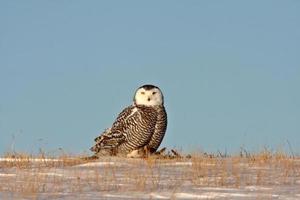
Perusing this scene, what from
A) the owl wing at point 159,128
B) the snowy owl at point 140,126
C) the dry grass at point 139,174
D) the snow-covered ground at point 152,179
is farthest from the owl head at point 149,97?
the snow-covered ground at point 152,179

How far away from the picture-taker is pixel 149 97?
1433 cm

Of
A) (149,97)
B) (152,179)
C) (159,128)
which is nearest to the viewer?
(152,179)

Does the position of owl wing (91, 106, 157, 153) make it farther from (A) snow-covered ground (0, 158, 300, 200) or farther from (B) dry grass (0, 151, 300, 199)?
(A) snow-covered ground (0, 158, 300, 200)

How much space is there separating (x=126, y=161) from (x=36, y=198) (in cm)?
459

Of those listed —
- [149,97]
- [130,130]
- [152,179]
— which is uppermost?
[149,97]

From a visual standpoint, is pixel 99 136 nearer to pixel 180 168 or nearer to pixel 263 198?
pixel 180 168

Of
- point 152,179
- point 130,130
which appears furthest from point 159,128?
point 152,179

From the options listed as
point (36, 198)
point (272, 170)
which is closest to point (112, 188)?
point (36, 198)

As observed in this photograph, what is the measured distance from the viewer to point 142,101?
14.3 meters

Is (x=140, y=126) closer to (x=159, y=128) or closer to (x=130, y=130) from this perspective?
(x=130, y=130)

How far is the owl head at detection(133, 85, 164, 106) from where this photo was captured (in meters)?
14.3

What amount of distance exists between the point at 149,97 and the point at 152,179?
5077mm

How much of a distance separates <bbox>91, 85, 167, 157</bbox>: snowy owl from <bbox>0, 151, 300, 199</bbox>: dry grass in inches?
58.2

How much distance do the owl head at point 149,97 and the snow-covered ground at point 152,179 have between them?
2.12m
